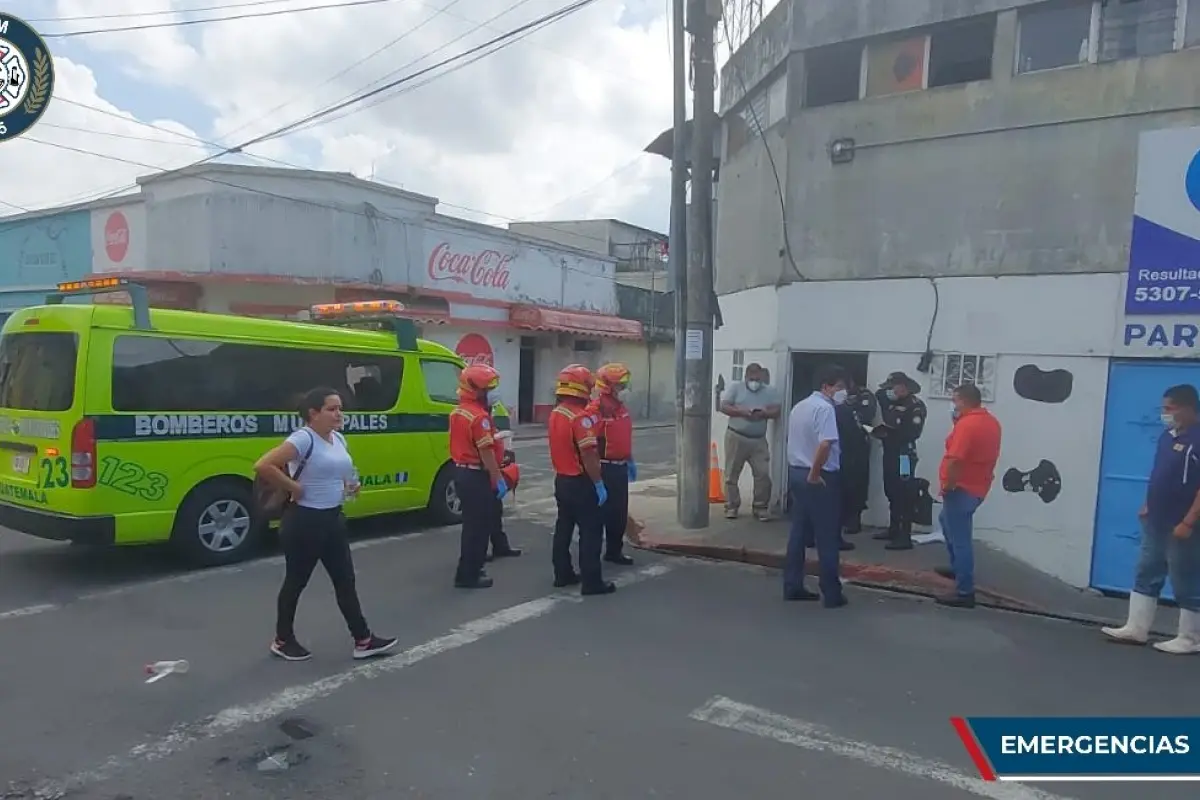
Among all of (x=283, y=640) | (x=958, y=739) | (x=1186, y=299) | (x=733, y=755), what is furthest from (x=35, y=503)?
(x=1186, y=299)

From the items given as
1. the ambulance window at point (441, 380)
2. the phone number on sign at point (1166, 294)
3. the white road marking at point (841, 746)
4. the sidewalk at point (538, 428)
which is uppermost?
the phone number on sign at point (1166, 294)

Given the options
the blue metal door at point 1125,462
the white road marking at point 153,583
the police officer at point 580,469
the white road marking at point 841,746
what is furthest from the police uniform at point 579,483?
the blue metal door at point 1125,462

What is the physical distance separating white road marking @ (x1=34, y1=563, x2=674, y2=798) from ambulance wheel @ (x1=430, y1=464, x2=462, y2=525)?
3.02 metres

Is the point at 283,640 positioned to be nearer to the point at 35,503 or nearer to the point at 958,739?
the point at 35,503

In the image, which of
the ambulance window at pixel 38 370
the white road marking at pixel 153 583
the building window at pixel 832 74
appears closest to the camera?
the white road marking at pixel 153 583

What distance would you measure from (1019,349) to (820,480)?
256cm

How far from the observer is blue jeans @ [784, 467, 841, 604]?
6.32 metres

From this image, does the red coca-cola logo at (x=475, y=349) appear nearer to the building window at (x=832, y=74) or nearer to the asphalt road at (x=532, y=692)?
the building window at (x=832, y=74)

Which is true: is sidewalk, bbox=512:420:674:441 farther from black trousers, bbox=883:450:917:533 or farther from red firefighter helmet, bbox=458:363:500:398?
red firefighter helmet, bbox=458:363:500:398

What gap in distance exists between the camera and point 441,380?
9.38 metres

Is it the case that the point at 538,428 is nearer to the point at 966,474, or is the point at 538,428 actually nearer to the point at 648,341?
the point at 648,341

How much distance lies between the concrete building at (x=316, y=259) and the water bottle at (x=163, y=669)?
44.9 ft

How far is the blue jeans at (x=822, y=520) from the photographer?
20.7 ft

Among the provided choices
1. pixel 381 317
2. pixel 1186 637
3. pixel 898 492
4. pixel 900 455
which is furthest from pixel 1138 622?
pixel 381 317
